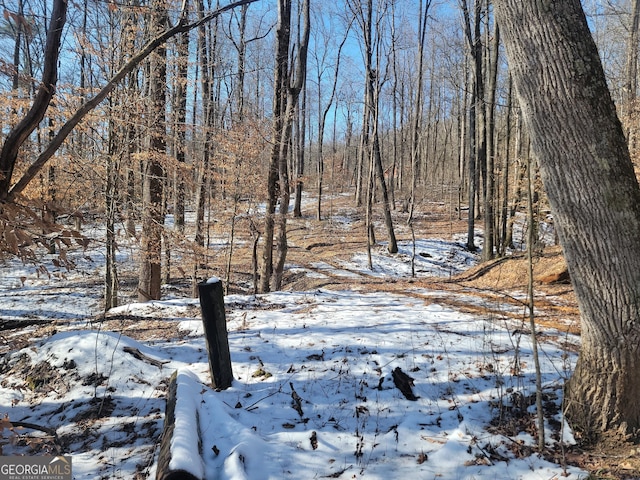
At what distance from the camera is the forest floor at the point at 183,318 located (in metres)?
2.82

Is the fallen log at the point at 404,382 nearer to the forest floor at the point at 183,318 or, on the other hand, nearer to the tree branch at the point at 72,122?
the forest floor at the point at 183,318

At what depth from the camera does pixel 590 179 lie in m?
2.63

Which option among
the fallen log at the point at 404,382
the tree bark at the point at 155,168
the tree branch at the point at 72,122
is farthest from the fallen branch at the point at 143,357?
the tree bark at the point at 155,168

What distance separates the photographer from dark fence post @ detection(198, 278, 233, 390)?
381 centimetres

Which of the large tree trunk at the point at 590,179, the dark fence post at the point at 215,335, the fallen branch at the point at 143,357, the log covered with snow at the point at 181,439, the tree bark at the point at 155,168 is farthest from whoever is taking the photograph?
the tree bark at the point at 155,168

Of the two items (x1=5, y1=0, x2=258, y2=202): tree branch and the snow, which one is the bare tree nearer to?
the snow

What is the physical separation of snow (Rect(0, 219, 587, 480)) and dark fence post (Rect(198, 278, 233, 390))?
176 millimetres

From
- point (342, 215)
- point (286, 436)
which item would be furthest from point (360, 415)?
point (342, 215)

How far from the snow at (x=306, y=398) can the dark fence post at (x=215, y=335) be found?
0.18 m

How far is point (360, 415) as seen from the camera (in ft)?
11.3

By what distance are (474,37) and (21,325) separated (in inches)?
590

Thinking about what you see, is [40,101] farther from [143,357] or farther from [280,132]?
[280,132]

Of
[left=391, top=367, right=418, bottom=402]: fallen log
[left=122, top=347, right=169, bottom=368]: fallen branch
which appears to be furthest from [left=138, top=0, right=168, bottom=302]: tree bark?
[left=391, top=367, right=418, bottom=402]: fallen log

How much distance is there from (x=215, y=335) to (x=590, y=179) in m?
3.54
